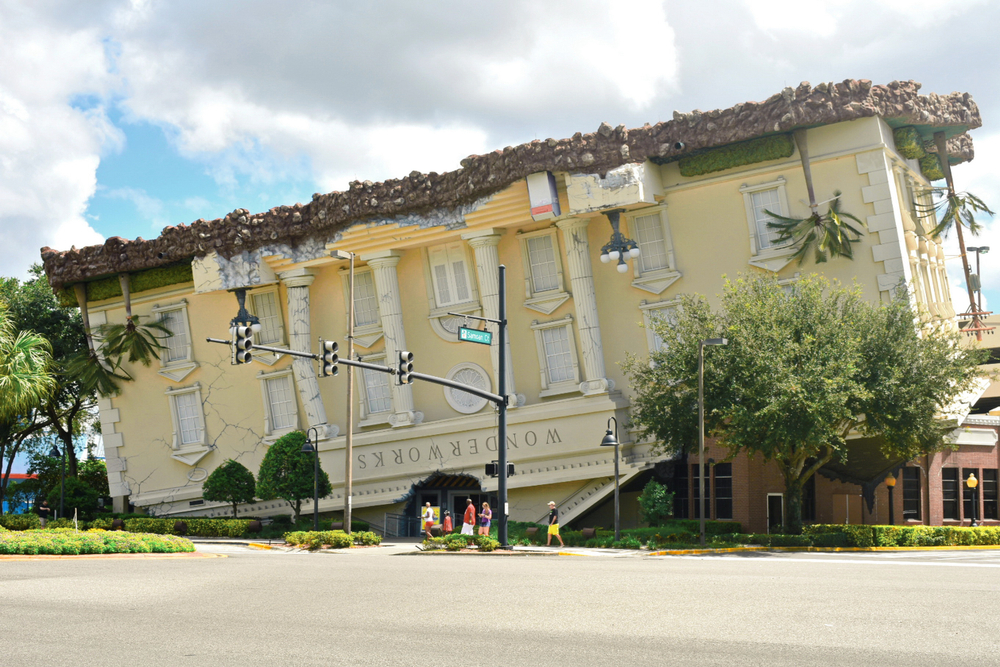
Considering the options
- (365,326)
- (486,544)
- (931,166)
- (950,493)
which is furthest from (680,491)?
(931,166)

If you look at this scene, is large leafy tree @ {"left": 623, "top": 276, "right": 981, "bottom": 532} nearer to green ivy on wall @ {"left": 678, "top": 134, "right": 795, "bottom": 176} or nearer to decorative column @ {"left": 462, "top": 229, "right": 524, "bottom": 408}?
green ivy on wall @ {"left": 678, "top": 134, "right": 795, "bottom": 176}

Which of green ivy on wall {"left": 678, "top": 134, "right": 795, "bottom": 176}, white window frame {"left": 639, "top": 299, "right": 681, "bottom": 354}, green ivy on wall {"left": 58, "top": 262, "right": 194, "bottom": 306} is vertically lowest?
white window frame {"left": 639, "top": 299, "right": 681, "bottom": 354}

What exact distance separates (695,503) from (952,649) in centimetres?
2809

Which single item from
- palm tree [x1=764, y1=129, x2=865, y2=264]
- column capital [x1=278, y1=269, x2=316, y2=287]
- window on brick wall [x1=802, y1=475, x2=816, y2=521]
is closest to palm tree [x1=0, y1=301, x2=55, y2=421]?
column capital [x1=278, y1=269, x2=316, y2=287]

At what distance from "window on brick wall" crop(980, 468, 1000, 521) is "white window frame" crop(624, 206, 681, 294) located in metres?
15.1

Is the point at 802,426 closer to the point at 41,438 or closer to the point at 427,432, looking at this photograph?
the point at 427,432

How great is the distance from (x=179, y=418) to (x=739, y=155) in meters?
27.8

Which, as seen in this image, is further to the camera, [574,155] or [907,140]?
[574,155]

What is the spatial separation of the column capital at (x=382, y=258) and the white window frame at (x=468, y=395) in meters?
4.94

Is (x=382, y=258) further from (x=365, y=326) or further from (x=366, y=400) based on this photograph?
(x=366, y=400)

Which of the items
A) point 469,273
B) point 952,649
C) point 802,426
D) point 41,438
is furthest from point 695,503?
point 41,438

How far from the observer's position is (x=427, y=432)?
3950 centimetres

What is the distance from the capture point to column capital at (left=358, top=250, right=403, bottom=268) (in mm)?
40156

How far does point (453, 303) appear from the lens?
40250 mm
